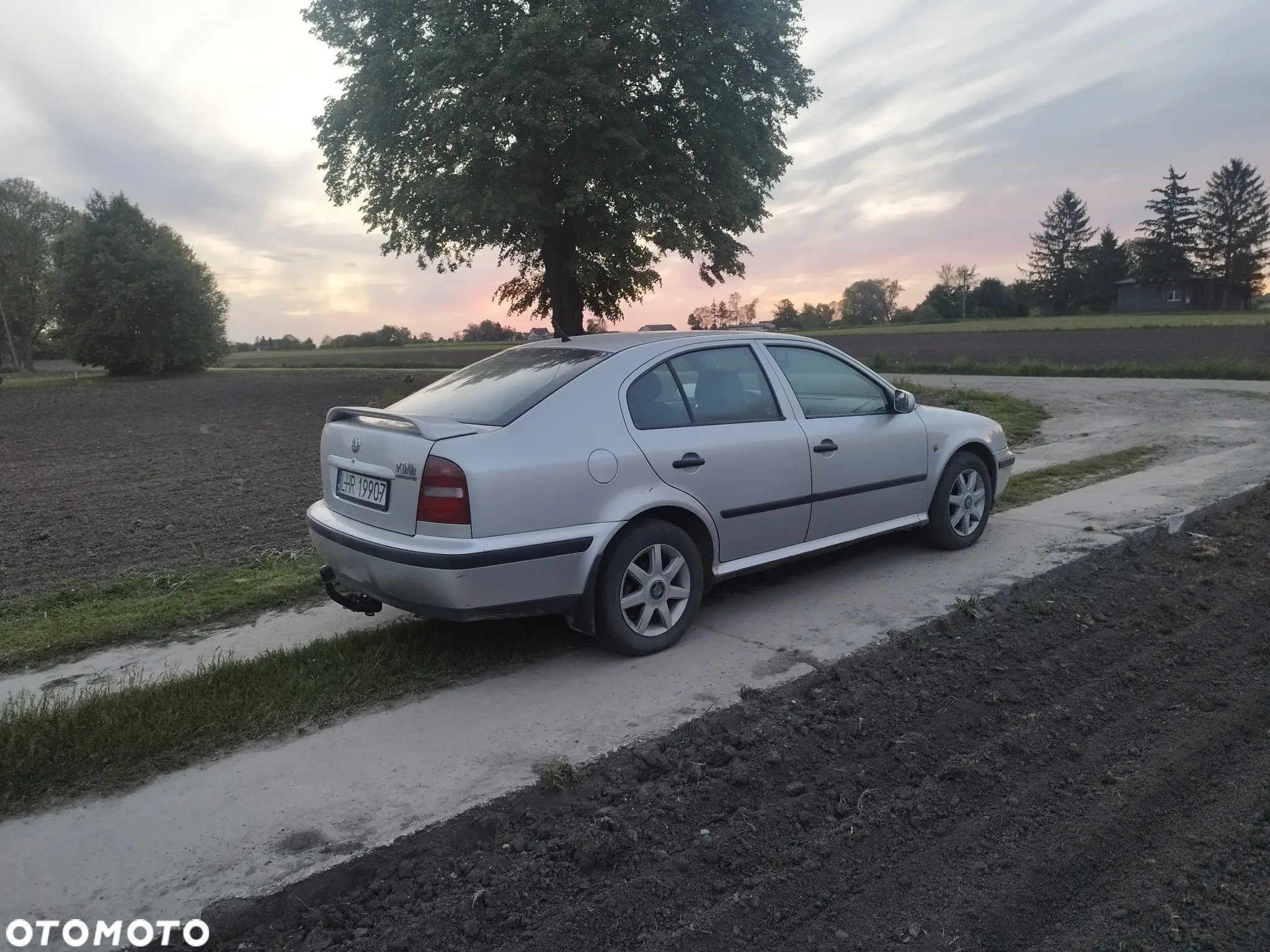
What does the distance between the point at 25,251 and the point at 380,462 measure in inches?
2913

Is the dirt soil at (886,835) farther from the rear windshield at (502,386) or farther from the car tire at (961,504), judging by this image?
the car tire at (961,504)

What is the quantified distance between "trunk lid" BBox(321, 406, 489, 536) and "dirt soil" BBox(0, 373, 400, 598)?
275cm

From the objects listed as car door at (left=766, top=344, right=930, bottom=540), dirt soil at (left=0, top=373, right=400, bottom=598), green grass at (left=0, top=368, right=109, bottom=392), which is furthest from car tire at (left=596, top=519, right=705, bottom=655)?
green grass at (left=0, top=368, right=109, bottom=392)

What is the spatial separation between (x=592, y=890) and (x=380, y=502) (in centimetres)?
228

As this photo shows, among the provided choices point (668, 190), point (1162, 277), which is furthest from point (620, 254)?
point (1162, 277)

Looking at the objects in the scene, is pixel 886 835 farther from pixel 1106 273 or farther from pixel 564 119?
pixel 1106 273

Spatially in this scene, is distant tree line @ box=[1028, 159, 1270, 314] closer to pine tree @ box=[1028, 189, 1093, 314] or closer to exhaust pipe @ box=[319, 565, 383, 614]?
pine tree @ box=[1028, 189, 1093, 314]

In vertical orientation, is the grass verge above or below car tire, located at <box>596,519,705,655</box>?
below

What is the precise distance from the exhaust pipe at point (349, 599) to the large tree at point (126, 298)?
162 ft

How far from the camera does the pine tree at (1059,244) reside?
10125 centimetres

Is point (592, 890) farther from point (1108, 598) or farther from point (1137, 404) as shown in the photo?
point (1137, 404)

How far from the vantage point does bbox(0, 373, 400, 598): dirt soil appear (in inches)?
293

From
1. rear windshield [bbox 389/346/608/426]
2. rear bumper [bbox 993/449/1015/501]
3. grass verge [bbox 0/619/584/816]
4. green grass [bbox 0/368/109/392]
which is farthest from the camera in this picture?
green grass [bbox 0/368/109/392]

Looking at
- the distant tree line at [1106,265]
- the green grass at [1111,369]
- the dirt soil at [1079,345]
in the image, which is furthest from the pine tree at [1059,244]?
the green grass at [1111,369]
